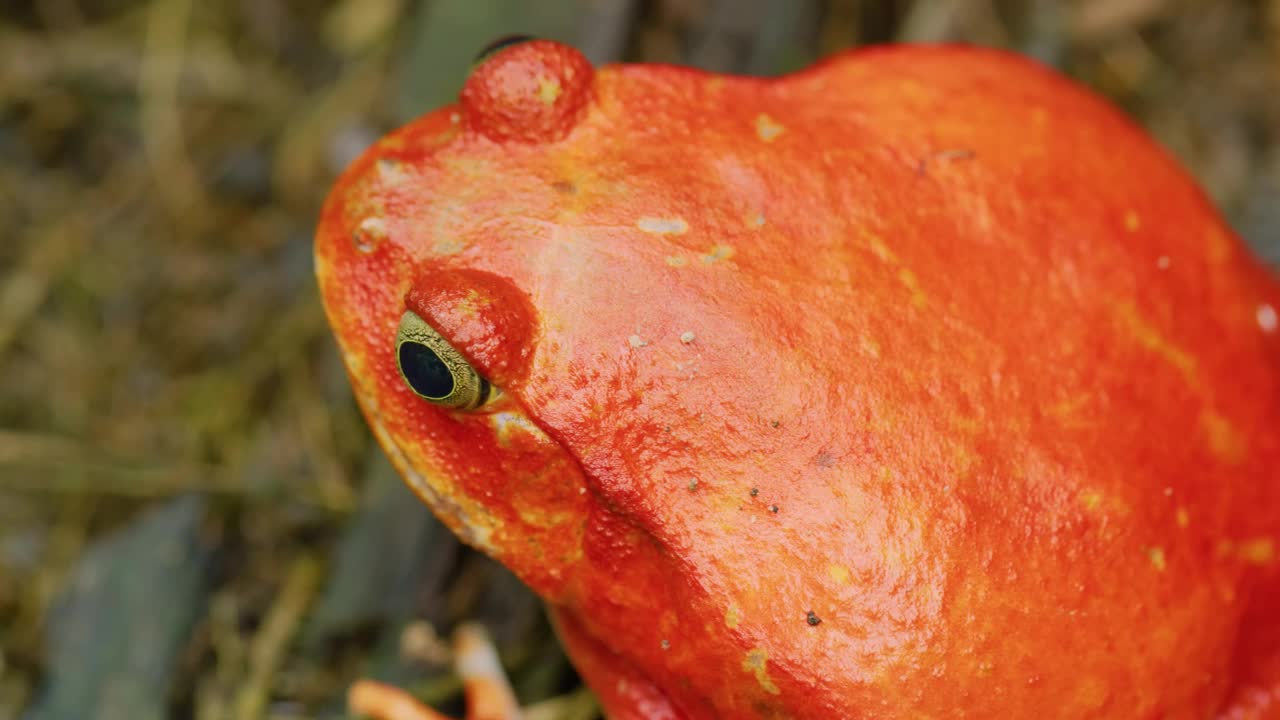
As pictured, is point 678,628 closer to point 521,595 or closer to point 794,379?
point 794,379

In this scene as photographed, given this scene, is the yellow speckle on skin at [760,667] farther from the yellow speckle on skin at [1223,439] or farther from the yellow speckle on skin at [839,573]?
the yellow speckle on skin at [1223,439]

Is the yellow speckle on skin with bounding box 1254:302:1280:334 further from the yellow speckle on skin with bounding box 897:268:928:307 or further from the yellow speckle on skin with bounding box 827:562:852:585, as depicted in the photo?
the yellow speckle on skin with bounding box 827:562:852:585

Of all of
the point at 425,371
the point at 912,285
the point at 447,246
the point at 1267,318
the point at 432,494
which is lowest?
the point at 432,494

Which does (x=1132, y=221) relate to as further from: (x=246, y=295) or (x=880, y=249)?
(x=246, y=295)

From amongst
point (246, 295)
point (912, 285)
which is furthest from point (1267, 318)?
point (246, 295)

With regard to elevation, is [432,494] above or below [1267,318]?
below

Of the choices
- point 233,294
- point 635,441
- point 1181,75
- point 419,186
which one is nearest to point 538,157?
point 419,186
